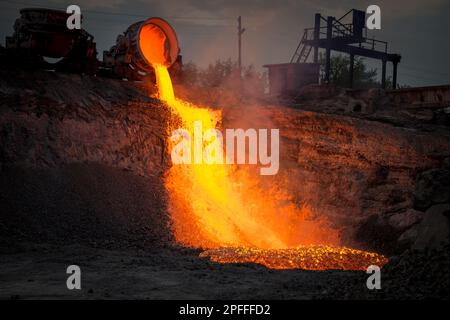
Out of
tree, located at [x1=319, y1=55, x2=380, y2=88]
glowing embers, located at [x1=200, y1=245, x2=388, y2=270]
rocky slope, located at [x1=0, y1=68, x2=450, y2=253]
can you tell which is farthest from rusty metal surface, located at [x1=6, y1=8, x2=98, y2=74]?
tree, located at [x1=319, y1=55, x2=380, y2=88]

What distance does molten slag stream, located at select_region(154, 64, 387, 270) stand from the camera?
31.3 ft

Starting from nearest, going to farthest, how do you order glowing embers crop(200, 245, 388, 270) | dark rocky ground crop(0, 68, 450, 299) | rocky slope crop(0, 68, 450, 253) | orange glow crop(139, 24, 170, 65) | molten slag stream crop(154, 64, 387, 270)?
dark rocky ground crop(0, 68, 450, 299)
glowing embers crop(200, 245, 388, 270)
molten slag stream crop(154, 64, 387, 270)
rocky slope crop(0, 68, 450, 253)
orange glow crop(139, 24, 170, 65)

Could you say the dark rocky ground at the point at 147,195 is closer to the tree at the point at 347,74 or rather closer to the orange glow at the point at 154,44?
the orange glow at the point at 154,44

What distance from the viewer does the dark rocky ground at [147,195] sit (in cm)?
689

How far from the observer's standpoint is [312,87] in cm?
2277

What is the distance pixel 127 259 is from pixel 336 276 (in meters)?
3.22

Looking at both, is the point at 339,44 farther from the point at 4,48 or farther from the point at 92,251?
the point at 92,251

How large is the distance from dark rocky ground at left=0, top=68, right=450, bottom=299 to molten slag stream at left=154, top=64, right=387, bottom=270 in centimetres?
46

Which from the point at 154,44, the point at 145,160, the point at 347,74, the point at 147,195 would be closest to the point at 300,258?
the point at 147,195

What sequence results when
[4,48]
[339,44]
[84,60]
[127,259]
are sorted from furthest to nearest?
[339,44]
[84,60]
[4,48]
[127,259]

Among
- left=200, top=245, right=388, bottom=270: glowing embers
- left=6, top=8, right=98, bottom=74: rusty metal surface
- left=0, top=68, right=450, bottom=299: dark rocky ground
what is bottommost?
left=200, top=245, right=388, bottom=270: glowing embers

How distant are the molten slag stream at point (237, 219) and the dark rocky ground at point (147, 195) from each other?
1.51 feet

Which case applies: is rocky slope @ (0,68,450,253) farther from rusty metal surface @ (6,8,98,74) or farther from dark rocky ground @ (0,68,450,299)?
rusty metal surface @ (6,8,98,74)
